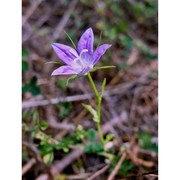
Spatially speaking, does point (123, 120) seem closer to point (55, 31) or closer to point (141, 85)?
point (141, 85)

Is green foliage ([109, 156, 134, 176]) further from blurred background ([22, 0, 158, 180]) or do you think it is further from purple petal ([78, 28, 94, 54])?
purple petal ([78, 28, 94, 54])

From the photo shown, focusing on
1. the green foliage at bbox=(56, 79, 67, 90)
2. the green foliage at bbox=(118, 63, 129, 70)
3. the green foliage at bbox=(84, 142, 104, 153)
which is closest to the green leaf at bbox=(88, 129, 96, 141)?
the green foliage at bbox=(84, 142, 104, 153)

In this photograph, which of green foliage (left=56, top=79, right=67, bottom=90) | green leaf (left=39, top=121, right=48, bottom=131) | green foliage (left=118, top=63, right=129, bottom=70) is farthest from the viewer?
green foliage (left=118, top=63, right=129, bottom=70)

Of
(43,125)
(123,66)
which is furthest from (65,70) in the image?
(123,66)

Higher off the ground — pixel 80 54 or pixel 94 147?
pixel 80 54

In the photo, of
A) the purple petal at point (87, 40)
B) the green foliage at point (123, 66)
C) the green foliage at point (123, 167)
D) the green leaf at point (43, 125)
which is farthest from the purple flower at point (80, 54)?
the green foliage at point (123, 66)

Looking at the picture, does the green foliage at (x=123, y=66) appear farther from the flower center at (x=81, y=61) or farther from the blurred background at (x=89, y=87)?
the flower center at (x=81, y=61)

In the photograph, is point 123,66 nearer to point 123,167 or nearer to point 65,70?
point 123,167

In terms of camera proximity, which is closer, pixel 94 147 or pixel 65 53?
pixel 65 53
